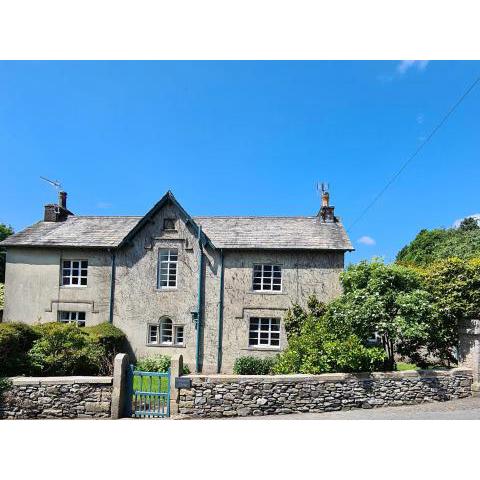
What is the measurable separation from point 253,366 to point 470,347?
9.04 meters

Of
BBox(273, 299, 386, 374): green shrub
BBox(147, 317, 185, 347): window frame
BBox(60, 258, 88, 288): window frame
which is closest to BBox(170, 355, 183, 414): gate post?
BBox(273, 299, 386, 374): green shrub

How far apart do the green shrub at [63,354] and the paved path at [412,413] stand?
5.51m

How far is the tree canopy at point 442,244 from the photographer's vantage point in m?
32.5

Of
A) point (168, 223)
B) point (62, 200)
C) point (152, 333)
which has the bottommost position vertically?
point (152, 333)

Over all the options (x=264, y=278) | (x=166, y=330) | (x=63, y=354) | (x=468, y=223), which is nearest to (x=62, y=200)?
(x=166, y=330)

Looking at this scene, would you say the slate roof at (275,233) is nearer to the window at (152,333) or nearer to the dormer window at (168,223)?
the dormer window at (168,223)

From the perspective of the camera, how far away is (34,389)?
33.9ft

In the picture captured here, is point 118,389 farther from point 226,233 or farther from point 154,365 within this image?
point 226,233

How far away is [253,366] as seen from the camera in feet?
55.3

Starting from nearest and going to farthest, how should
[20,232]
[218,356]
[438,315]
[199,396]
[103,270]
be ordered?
[199,396], [438,315], [218,356], [103,270], [20,232]

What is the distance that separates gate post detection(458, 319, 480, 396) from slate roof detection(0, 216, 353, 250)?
655 cm

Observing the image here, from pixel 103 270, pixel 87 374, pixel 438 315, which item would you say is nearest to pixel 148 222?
pixel 103 270
